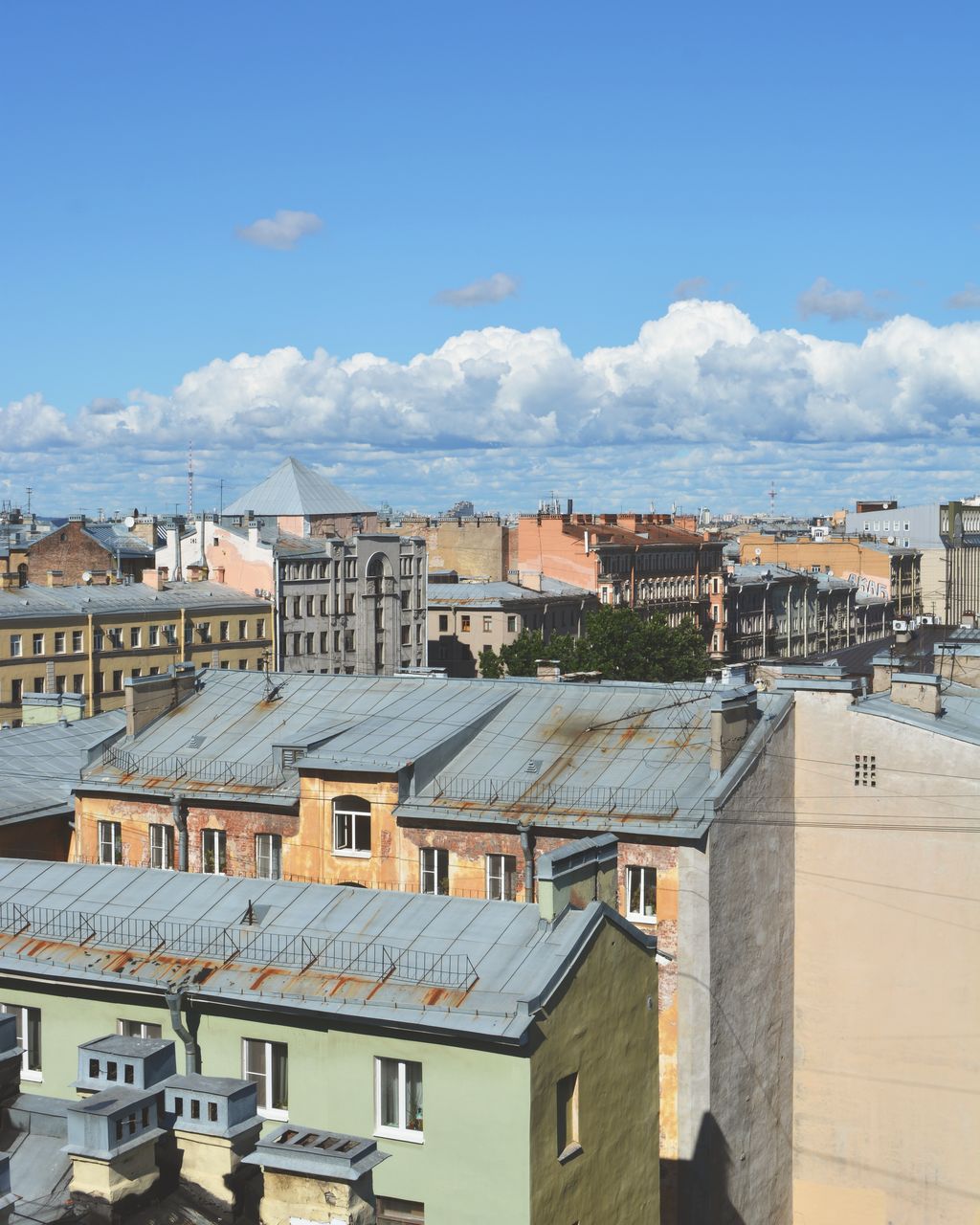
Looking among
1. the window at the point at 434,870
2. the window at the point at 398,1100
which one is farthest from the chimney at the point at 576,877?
the window at the point at 434,870

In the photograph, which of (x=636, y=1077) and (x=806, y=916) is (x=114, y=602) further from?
(x=636, y=1077)

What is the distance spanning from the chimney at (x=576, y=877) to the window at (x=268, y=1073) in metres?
4.25

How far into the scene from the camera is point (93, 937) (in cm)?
2489

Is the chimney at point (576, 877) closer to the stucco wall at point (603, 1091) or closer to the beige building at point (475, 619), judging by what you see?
the stucco wall at point (603, 1091)

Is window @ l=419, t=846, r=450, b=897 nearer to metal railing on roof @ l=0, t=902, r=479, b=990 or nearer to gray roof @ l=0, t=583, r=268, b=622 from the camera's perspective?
metal railing on roof @ l=0, t=902, r=479, b=990

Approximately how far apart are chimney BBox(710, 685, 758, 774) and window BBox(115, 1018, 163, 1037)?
15560 millimetres

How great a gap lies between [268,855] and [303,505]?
3734 inches

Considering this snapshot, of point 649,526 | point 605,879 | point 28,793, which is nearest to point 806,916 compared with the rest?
point 605,879

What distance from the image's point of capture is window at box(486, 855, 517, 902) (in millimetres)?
35250

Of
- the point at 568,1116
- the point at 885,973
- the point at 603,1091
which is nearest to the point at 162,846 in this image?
the point at 885,973

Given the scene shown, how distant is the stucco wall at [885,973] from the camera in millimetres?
37875

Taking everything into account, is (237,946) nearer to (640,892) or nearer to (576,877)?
(576,877)

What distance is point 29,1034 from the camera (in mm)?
A: 24000

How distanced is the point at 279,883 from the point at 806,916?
1737 centimetres
